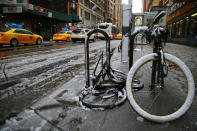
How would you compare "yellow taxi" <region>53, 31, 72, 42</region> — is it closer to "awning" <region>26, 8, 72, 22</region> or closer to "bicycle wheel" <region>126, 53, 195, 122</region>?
"awning" <region>26, 8, 72, 22</region>

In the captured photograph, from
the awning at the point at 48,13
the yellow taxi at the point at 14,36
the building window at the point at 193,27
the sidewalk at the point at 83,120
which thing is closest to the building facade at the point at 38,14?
the awning at the point at 48,13

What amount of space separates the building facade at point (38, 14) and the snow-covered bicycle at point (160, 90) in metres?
21.4

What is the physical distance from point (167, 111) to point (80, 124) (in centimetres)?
136

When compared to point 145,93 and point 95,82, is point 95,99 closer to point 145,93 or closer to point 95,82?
point 95,82

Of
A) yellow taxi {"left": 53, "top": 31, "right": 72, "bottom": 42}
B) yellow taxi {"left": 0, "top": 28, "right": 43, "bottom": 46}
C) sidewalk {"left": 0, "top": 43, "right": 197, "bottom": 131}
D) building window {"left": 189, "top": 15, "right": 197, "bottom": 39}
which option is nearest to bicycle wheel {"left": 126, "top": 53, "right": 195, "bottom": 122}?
sidewalk {"left": 0, "top": 43, "right": 197, "bottom": 131}

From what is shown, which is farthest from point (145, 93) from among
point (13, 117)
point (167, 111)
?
point (13, 117)

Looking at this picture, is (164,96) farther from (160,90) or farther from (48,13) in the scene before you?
(48,13)

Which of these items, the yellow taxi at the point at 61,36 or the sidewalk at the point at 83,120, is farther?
the yellow taxi at the point at 61,36

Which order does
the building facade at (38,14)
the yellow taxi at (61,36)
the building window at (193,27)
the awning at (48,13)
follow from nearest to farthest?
the building window at (193,27)
the building facade at (38,14)
the yellow taxi at (61,36)
the awning at (48,13)

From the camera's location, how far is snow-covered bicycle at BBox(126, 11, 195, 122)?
197cm

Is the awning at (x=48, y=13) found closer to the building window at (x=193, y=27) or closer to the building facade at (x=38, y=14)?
the building facade at (x=38, y=14)

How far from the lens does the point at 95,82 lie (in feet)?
10.1

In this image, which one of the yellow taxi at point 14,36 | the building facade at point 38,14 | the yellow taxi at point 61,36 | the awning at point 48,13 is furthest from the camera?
the awning at point 48,13

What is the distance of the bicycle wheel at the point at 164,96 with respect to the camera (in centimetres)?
197
